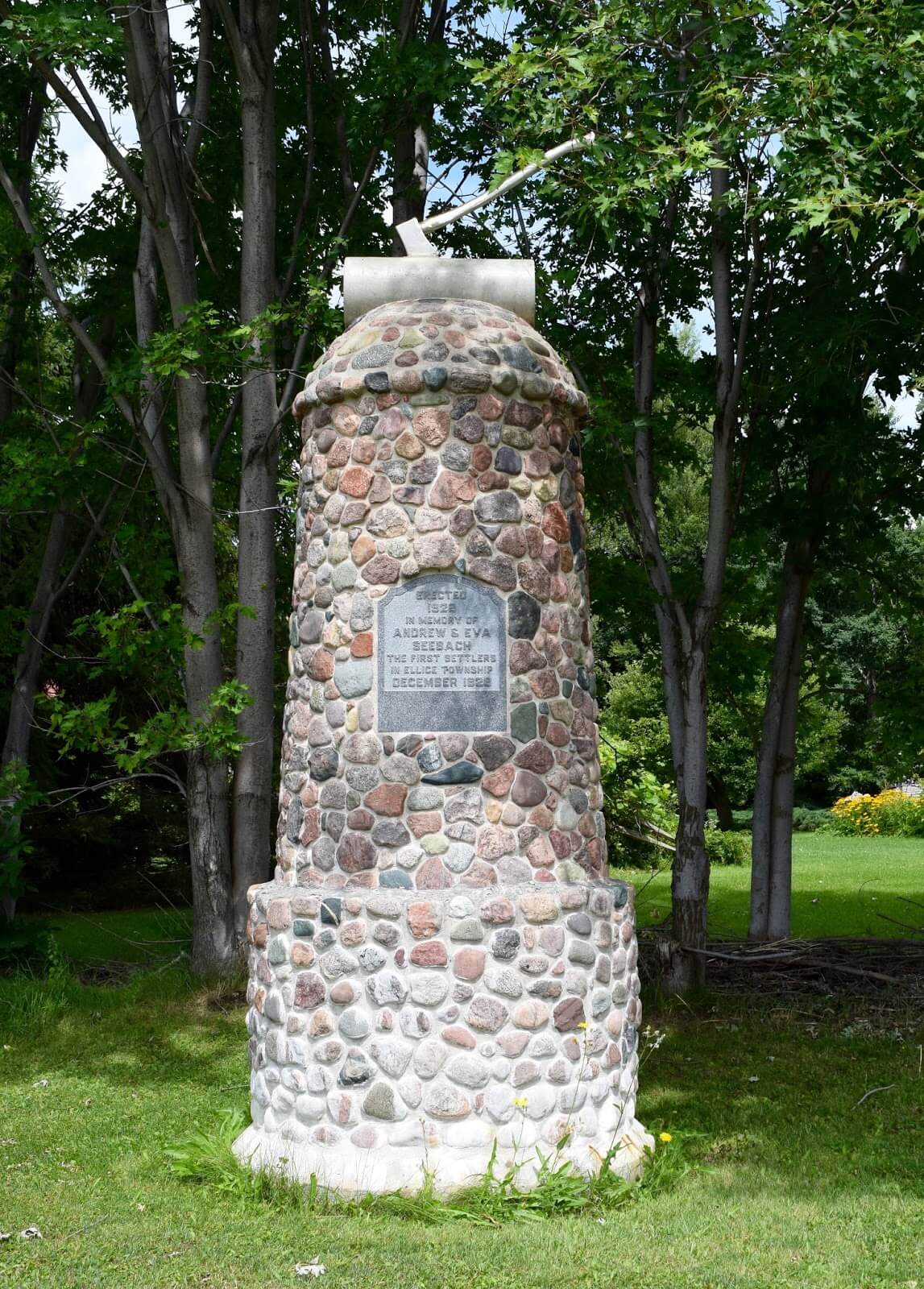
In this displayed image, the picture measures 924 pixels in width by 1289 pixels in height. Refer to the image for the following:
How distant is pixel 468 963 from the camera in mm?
5633

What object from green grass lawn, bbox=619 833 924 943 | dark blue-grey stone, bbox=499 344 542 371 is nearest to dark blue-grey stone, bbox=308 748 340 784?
dark blue-grey stone, bbox=499 344 542 371

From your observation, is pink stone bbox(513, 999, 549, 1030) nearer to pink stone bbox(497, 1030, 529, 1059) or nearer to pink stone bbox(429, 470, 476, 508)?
pink stone bbox(497, 1030, 529, 1059)

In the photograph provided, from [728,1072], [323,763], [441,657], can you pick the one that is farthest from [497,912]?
[728,1072]

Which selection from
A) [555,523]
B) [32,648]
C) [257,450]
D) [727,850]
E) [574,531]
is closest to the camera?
[555,523]

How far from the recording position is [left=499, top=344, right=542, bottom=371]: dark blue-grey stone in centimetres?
611

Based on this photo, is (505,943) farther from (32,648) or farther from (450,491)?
(32,648)

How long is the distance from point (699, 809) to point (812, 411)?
10.8 feet

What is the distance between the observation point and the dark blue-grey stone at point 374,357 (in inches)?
239

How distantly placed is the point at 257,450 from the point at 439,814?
6.00 metres

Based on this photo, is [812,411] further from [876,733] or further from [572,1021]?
[572,1021]

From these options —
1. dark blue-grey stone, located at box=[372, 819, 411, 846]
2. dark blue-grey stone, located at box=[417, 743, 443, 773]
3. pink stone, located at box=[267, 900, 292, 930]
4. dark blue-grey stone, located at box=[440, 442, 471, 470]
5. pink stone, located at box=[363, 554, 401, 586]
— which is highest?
dark blue-grey stone, located at box=[440, 442, 471, 470]

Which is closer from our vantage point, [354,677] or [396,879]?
[396,879]

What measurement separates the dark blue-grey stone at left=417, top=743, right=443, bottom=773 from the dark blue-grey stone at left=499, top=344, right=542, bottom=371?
1810mm

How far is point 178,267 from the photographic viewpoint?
10.6 meters
